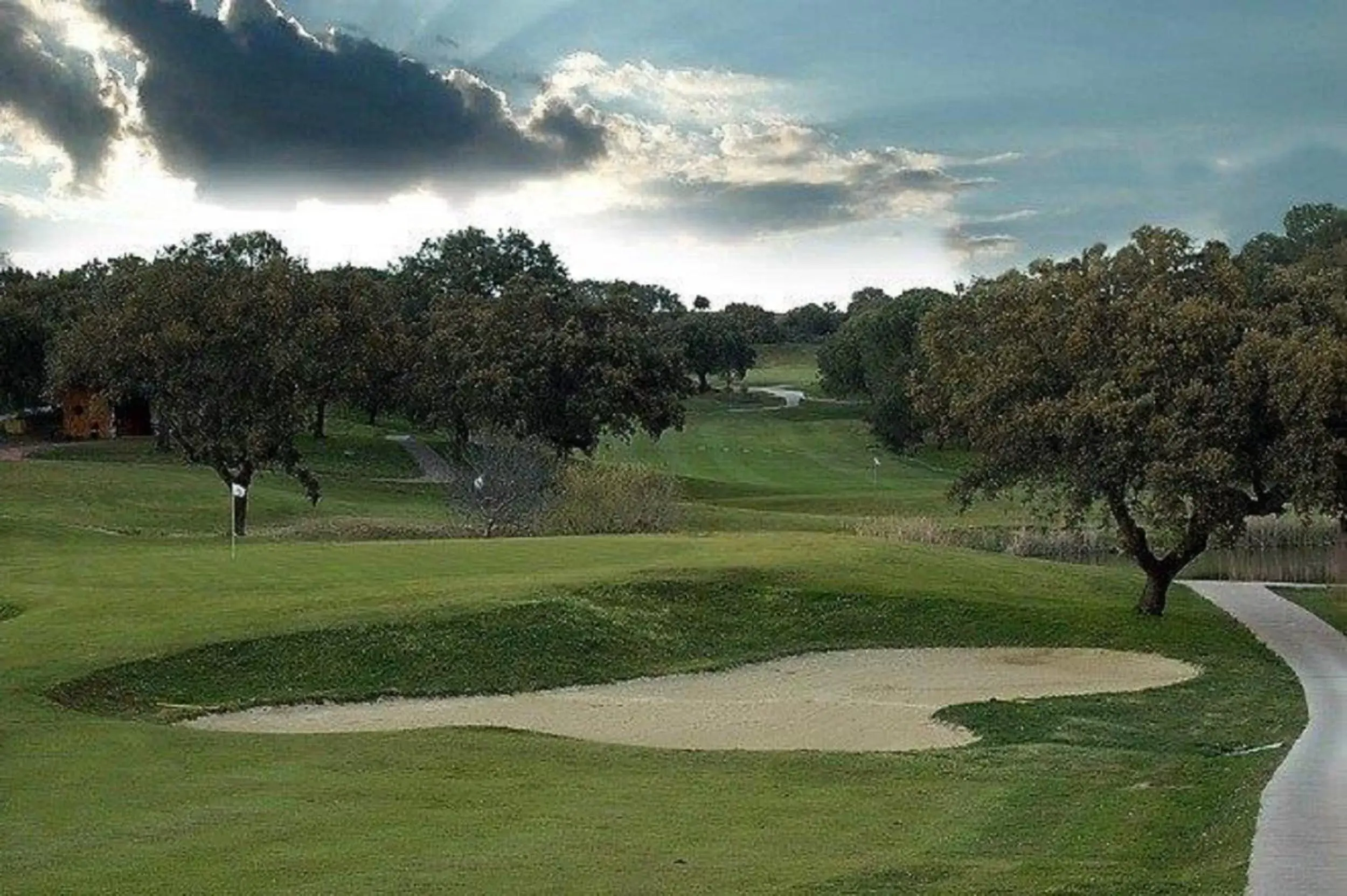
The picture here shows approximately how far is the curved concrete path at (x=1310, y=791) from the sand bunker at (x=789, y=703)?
2.99 metres

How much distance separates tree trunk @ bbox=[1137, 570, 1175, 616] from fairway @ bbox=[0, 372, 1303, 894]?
793mm

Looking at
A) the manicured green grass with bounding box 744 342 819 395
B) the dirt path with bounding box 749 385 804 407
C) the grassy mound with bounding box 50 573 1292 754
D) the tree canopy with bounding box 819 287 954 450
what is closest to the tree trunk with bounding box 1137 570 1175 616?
the grassy mound with bounding box 50 573 1292 754

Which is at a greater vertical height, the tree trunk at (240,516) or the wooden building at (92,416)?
the wooden building at (92,416)

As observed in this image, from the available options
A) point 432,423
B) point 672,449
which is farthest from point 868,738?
point 672,449

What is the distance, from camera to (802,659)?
31.3 m

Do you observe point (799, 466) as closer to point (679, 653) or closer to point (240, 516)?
point (240, 516)

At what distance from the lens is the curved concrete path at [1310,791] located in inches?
456

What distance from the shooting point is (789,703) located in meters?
26.7

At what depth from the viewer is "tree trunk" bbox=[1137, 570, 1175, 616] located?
35656mm

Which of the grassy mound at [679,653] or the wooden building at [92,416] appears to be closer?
the grassy mound at [679,653]

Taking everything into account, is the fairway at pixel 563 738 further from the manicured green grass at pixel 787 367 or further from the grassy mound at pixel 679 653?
the manicured green grass at pixel 787 367

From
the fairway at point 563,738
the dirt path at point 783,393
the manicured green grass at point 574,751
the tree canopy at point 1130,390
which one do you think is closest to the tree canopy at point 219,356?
the fairway at point 563,738

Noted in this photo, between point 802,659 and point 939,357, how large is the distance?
9.55m

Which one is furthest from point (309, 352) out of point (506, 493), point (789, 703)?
point (789, 703)
